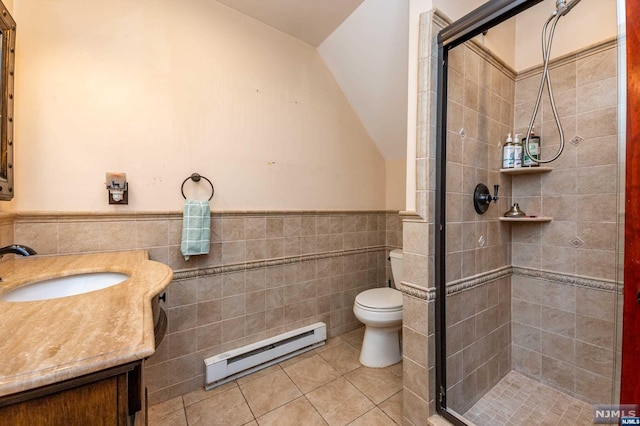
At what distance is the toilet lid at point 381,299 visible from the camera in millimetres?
1792

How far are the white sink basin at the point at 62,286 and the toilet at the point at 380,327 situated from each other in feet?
4.71

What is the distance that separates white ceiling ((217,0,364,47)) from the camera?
5.43ft

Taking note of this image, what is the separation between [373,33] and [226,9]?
3.26 ft

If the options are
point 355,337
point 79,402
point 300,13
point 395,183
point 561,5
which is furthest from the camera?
point 395,183

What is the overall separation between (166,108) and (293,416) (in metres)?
1.90

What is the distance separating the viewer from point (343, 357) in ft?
6.40

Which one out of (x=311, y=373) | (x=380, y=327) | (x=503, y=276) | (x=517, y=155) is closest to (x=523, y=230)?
(x=503, y=276)

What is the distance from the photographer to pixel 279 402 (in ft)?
4.93

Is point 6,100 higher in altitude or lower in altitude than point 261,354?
higher

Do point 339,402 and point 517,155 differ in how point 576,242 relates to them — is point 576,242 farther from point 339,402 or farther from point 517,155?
point 339,402

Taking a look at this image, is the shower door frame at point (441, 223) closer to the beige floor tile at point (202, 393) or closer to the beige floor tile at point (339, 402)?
the beige floor tile at point (339, 402)

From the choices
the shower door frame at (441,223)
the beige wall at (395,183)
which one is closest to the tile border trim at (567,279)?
the shower door frame at (441,223)

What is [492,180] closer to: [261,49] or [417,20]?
[417,20]

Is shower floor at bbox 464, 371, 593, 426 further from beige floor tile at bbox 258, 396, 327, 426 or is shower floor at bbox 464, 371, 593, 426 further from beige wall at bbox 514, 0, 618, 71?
beige wall at bbox 514, 0, 618, 71
